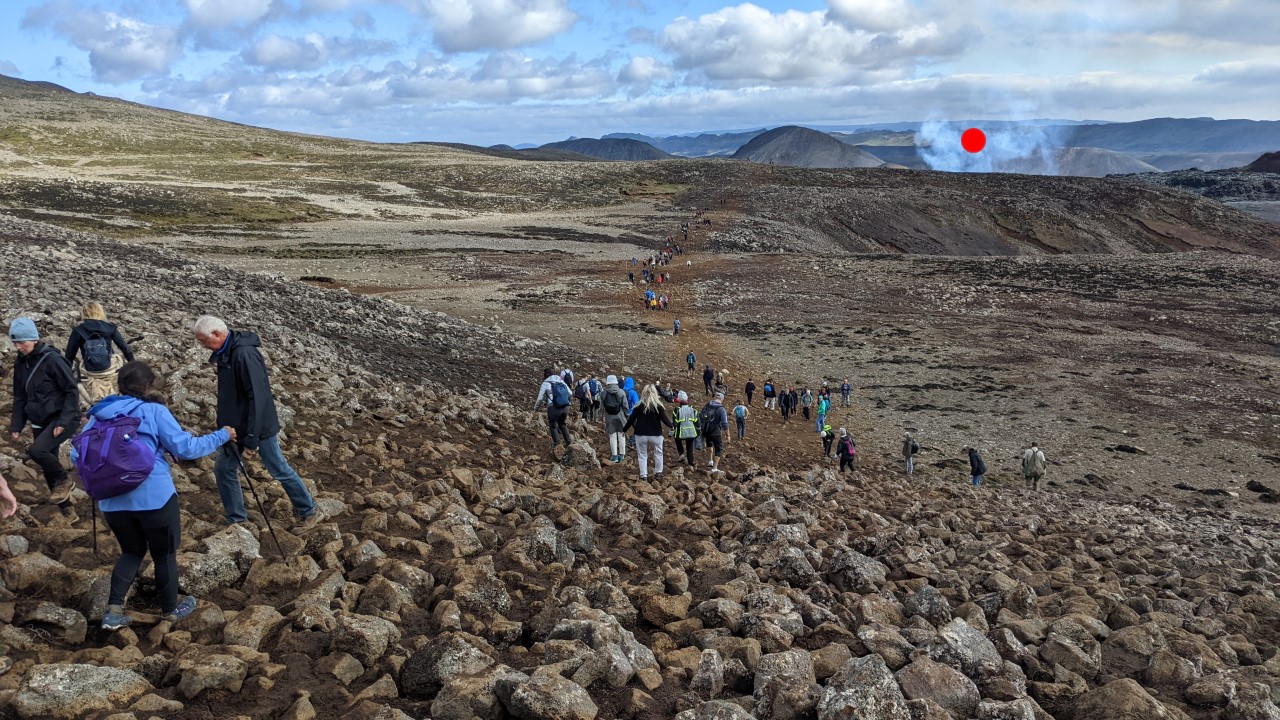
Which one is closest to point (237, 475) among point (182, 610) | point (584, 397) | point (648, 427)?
point (182, 610)

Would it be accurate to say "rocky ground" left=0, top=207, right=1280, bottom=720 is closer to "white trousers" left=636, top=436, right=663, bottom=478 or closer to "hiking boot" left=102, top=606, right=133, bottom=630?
"hiking boot" left=102, top=606, right=133, bottom=630

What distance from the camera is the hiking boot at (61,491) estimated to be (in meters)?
6.58

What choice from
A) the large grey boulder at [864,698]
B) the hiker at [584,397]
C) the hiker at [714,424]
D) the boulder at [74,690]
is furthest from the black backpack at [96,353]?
the hiker at [584,397]

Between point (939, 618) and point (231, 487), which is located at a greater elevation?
point (231, 487)

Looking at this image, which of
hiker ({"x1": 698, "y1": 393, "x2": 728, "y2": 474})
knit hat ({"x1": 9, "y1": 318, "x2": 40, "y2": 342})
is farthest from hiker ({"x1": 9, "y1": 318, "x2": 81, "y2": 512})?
hiker ({"x1": 698, "y1": 393, "x2": 728, "y2": 474})

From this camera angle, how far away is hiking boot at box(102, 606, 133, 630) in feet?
15.6

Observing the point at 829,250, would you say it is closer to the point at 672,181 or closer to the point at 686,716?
the point at 672,181

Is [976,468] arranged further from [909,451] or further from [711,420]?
[711,420]

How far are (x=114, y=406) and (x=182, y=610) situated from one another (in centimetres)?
143

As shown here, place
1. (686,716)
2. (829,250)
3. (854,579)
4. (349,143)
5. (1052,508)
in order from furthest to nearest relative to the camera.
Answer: (349,143), (829,250), (1052,508), (854,579), (686,716)

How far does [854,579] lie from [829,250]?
207 ft

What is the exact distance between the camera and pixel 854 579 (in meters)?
6.98

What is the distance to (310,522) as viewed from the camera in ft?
22.7

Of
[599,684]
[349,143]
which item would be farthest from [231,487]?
[349,143]
